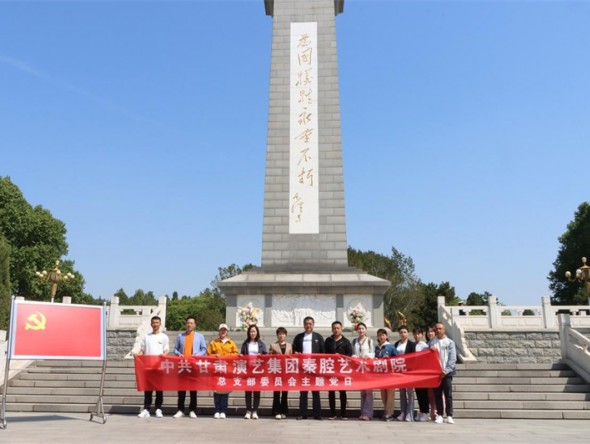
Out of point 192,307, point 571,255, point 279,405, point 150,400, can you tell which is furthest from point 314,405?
point 192,307

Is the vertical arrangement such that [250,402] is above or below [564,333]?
below

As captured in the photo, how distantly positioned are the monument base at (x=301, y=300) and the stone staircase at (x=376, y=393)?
325 cm

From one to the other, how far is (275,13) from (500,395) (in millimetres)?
10745

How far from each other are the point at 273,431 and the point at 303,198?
763cm

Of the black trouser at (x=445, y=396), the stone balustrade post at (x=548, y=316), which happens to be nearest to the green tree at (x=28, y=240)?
the stone balustrade post at (x=548, y=316)

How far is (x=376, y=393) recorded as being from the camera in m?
6.98

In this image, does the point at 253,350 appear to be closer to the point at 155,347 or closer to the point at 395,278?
the point at 155,347

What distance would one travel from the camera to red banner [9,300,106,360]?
203 inches

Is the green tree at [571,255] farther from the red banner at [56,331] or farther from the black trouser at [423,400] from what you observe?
the red banner at [56,331]

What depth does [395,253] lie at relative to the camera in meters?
28.6

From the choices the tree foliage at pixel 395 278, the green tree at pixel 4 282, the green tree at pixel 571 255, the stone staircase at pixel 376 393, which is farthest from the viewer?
the tree foliage at pixel 395 278

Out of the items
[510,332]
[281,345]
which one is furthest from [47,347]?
[510,332]

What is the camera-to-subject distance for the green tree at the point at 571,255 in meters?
23.3

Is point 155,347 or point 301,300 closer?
point 155,347
